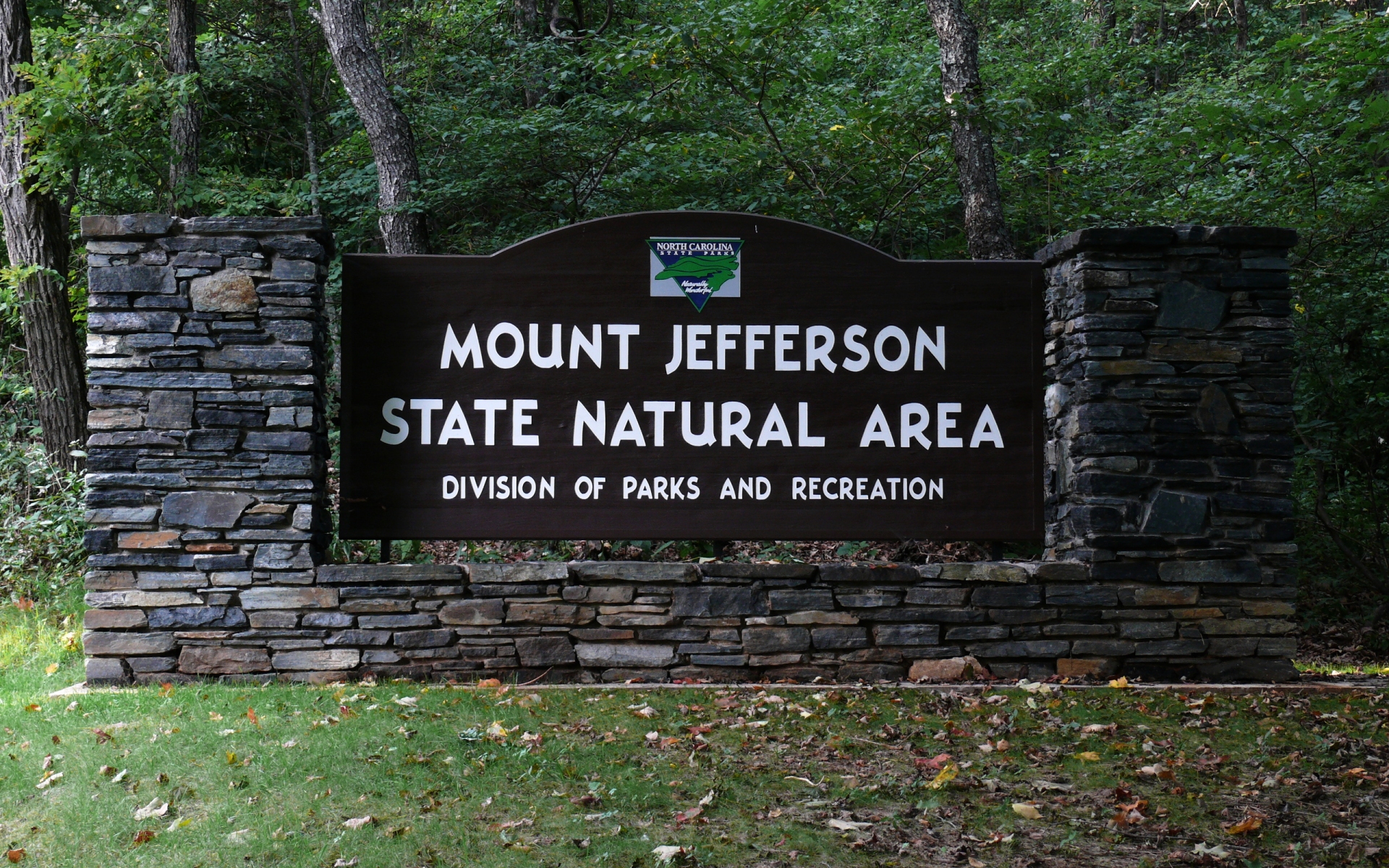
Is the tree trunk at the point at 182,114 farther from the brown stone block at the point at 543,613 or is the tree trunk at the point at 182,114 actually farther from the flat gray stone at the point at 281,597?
the brown stone block at the point at 543,613

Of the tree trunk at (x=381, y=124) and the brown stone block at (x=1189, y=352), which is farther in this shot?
the tree trunk at (x=381, y=124)

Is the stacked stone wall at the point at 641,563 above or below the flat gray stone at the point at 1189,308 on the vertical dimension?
below

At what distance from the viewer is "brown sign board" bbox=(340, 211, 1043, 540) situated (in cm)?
566

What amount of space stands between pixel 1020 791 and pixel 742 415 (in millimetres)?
2468

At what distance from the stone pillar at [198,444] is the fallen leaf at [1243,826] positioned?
13.5ft

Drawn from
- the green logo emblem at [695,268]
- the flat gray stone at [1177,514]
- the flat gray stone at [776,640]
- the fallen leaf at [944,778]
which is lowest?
the fallen leaf at [944,778]

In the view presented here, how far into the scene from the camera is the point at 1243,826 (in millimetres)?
3535

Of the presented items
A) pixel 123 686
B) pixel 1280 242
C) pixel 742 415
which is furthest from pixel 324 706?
pixel 1280 242

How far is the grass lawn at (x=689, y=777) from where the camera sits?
3.45 m

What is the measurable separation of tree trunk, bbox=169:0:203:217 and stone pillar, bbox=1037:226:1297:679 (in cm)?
834

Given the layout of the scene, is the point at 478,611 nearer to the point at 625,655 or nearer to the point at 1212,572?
the point at 625,655

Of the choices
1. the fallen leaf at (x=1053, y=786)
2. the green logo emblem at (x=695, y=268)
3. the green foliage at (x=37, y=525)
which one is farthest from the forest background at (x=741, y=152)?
the fallen leaf at (x=1053, y=786)

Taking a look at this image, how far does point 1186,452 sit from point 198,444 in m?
5.08

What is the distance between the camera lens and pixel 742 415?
5715 mm
